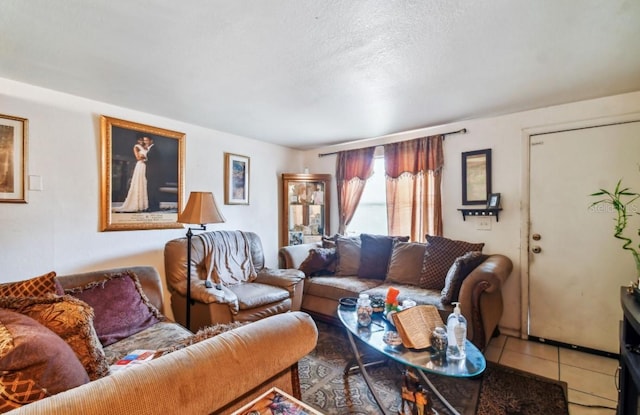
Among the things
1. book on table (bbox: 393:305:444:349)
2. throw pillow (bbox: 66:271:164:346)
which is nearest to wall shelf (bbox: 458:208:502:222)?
book on table (bbox: 393:305:444:349)

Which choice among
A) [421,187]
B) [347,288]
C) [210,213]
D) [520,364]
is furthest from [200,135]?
[520,364]

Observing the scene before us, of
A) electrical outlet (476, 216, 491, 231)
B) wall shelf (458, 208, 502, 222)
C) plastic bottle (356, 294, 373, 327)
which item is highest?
wall shelf (458, 208, 502, 222)

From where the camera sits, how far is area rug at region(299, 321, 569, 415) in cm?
183

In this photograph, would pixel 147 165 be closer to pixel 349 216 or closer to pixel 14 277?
pixel 14 277

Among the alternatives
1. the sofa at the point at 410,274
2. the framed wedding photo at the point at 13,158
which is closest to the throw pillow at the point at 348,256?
the sofa at the point at 410,274

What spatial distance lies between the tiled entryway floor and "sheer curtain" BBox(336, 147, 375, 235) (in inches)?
86.5

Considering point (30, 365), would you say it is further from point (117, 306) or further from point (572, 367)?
point (572, 367)

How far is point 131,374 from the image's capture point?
31.8 inches

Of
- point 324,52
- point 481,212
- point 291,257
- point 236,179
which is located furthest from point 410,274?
point 236,179

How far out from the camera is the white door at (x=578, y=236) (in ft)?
8.18

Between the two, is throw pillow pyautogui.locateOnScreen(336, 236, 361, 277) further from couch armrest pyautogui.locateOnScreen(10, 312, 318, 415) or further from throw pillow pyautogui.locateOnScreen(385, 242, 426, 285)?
couch armrest pyautogui.locateOnScreen(10, 312, 318, 415)

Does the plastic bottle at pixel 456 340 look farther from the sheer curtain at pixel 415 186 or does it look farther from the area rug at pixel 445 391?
the sheer curtain at pixel 415 186

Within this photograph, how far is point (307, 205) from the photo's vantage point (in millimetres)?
4363

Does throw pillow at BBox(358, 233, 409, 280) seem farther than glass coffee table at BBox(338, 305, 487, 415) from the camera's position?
Yes
